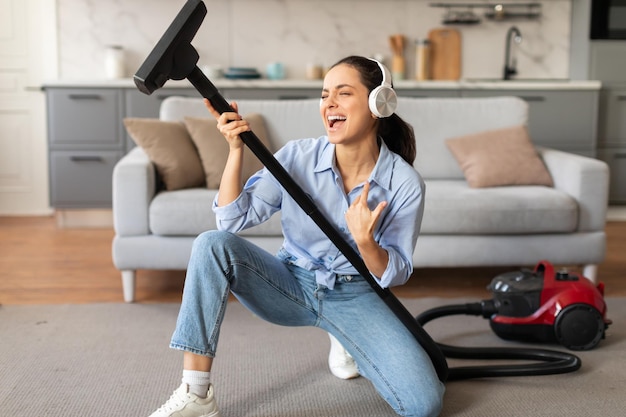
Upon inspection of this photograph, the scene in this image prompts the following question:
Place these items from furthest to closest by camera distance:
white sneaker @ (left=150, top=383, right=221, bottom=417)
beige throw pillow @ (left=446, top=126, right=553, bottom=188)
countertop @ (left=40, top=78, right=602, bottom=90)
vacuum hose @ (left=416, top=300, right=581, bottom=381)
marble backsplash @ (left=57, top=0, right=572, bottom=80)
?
marble backsplash @ (left=57, top=0, right=572, bottom=80), countertop @ (left=40, top=78, right=602, bottom=90), beige throw pillow @ (left=446, top=126, right=553, bottom=188), vacuum hose @ (left=416, top=300, right=581, bottom=381), white sneaker @ (left=150, top=383, right=221, bottom=417)

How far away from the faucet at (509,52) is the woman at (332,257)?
3.52 m

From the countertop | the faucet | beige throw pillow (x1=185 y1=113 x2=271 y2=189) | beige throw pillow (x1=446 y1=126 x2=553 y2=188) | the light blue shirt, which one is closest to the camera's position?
the light blue shirt

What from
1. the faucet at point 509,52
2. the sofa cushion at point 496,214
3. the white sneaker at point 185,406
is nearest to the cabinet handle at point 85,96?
the sofa cushion at point 496,214

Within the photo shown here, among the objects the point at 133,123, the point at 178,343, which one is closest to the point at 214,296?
the point at 178,343

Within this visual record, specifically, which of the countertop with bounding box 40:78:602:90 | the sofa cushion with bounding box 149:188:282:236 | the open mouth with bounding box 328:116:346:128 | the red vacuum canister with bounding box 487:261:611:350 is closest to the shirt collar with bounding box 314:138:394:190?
the open mouth with bounding box 328:116:346:128

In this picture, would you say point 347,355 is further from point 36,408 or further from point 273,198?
point 36,408

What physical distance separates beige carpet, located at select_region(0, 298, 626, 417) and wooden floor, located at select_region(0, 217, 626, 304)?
1.08 feet

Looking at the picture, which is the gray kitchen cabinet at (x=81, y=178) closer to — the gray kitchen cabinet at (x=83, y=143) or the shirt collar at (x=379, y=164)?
the gray kitchen cabinet at (x=83, y=143)

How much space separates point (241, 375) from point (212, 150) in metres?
1.30

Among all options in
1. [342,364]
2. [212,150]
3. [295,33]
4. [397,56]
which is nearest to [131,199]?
[212,150]

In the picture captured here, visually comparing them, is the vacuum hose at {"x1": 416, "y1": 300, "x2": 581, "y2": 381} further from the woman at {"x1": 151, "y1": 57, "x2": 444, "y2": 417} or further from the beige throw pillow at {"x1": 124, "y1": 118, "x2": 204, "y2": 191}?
the beige throw pillow at {"x1": 124, "y1": 118, "x2": 204, "y2": 191}

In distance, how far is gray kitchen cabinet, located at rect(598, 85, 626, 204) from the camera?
5.03 meters

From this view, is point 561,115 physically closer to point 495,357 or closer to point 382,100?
point 495,357

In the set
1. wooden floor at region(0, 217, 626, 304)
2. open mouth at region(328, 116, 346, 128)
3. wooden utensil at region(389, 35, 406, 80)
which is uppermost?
wooden utensil at region(389, 35, 406, 80)
